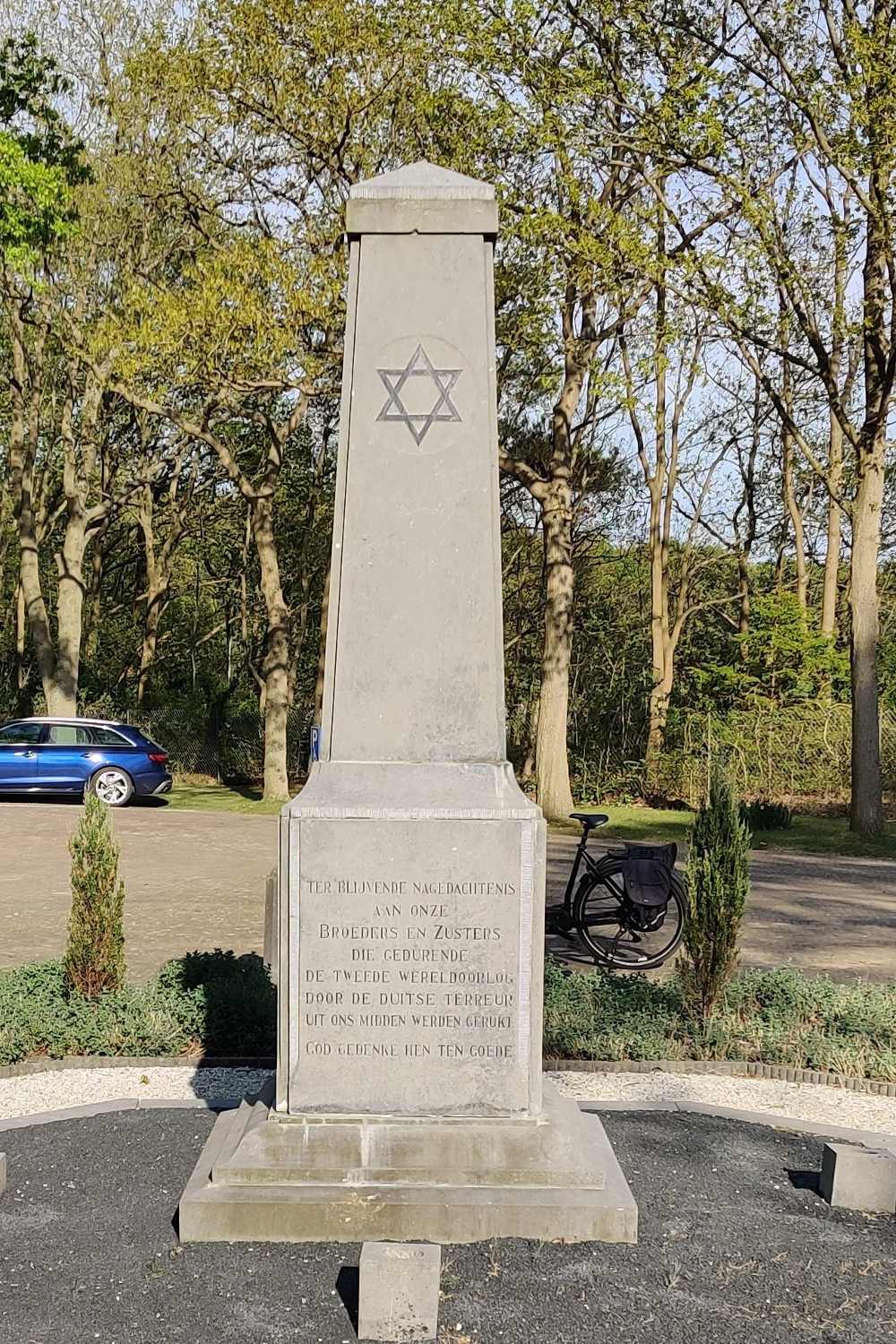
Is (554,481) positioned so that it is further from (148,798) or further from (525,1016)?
(525,1016)

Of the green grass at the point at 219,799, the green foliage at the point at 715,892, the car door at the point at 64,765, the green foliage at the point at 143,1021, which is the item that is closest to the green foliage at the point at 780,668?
the green grass at the point at 219,799

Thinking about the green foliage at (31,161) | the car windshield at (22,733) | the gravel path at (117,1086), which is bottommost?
the gravel path at (117,1086)

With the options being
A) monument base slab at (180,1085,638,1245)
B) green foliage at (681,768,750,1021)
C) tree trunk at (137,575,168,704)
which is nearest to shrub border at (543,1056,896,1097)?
green foliage at (681,768,750,1021)

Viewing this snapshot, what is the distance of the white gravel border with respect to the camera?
615cm

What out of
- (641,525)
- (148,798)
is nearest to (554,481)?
(148,798)

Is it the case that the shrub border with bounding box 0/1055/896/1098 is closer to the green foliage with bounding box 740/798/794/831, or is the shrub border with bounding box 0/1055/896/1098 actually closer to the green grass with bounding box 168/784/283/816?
the green foliage with bounding box 740/798/794/831

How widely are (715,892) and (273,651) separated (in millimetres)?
18239

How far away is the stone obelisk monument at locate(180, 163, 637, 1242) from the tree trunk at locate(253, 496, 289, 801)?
1976 cm

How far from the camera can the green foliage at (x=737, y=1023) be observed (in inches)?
277

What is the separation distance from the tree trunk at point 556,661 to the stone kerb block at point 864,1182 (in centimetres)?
1627

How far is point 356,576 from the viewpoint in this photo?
190 inches

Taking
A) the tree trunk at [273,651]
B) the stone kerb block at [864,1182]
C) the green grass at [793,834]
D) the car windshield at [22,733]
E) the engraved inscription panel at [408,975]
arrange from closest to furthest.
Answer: the engraved inscription panel at [408,975]
the stone kerb block at [864,1182]
the green grass at [793,834]
the car windshield at [22,733]
the tree trunk at [273,651]

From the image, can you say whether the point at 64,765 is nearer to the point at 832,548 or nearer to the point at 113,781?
the point at 113,781

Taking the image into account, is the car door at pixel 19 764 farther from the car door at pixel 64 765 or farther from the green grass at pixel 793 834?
the green grass at pixel 793 834
